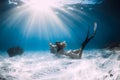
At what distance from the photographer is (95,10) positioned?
77.9 feet

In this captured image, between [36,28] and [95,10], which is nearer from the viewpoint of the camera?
[95,10]

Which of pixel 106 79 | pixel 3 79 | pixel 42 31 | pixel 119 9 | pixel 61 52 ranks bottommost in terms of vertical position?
pixel 106 79

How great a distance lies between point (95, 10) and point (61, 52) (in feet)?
53.0

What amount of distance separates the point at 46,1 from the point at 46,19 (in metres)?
10.2

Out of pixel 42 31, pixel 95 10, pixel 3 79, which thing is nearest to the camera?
pixel 3 79

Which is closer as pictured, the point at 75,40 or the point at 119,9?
the point at 119,9

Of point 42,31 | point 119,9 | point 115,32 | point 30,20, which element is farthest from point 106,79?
point 42,31

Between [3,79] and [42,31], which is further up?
[42,31]

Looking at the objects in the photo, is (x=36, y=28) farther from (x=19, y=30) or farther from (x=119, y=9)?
(x=119, y=9)

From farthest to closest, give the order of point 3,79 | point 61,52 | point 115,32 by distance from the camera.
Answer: point 115,32 → point 61,52 → point 3,79

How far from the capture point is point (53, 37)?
1618 inches

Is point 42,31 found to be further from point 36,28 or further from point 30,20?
point 30,20

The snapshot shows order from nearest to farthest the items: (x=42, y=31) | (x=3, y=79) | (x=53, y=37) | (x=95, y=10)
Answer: (x=3, y=79) → (x=95, y=10) → (x=42, y=31) → (x=53, y=37)

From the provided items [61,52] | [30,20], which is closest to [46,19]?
[30,20]
